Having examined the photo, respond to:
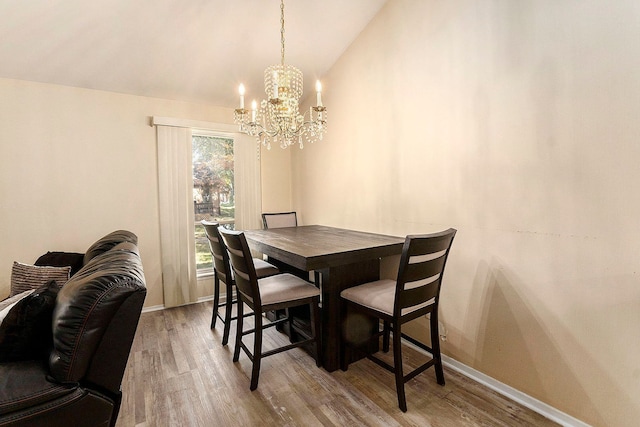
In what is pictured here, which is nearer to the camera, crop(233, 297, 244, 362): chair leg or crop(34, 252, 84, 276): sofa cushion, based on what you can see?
crop(233, 297, 244, 362): chair leg

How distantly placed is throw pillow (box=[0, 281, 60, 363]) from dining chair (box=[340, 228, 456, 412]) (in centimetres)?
158

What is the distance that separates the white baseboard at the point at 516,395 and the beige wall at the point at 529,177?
0.12ft

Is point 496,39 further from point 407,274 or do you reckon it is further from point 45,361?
point 45,361

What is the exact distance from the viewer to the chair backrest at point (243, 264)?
191 cm

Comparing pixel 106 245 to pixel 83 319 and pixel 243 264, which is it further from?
pixel 83 319

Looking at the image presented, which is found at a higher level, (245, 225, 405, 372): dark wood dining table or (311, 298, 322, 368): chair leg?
(245, 225, 405, 372): dark wood dining table

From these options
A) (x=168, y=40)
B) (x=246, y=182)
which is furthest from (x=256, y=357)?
(x=168, y=40)

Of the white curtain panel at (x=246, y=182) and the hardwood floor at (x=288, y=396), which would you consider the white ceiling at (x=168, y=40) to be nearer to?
the white curtain panel at (x=246, y=182)

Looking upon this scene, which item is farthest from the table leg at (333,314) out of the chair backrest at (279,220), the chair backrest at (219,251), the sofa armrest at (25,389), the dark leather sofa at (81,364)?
the chair backrest at (279,220)

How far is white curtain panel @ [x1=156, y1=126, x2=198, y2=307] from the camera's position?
11.0ft

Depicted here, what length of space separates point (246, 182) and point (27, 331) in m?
2.77

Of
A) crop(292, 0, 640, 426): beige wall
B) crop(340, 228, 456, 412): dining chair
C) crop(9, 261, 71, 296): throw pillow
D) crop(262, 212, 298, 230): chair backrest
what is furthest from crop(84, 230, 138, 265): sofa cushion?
crop(292, 0, 640, 426): beige wall

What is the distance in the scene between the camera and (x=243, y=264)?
1.99 meters

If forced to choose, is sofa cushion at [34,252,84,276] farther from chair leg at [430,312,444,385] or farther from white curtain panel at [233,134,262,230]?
chair leg at [430,312,444,385]
